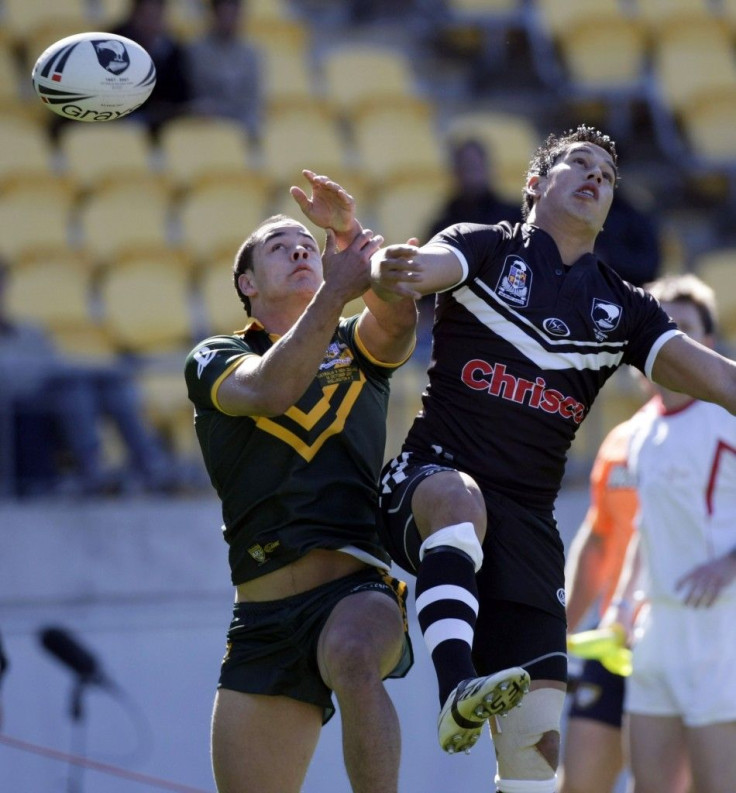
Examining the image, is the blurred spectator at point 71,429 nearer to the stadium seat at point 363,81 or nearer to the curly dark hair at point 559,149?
the curly dark hair at point 559,149

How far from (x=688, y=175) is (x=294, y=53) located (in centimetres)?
300

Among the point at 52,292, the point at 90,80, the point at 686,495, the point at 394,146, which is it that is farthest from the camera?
the point at 394,146

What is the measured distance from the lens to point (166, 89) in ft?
34.0

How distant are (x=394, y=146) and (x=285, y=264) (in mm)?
5917

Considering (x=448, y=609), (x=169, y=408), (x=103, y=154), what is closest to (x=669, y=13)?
(x=103, y=154)

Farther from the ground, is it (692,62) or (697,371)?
(692,62)

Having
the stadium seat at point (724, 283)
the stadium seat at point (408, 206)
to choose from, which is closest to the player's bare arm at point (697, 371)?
the stadium seat at point (724, 283)

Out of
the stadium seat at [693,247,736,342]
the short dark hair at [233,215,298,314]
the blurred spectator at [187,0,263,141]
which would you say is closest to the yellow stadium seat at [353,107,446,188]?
the blurred spectator at [187,0,263,141]

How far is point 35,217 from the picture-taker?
32.4ft

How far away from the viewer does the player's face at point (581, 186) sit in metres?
4.79

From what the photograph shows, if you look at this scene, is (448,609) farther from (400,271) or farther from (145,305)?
(145,305)

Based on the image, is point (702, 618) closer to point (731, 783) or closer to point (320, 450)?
point (731, 783)

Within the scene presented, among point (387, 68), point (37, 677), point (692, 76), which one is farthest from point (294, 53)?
point (37, 677)

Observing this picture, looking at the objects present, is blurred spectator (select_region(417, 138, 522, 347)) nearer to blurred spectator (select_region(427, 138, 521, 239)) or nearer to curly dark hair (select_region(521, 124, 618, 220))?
blurred spectator (select_region(427, 138, 521, 239))
